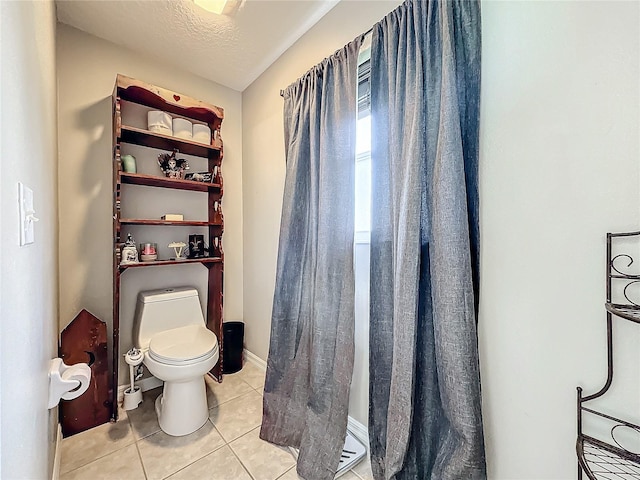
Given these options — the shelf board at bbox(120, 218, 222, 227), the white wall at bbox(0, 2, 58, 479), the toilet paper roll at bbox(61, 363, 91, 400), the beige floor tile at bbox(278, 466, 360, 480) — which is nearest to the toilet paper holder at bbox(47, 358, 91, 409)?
the toilet paper roll at bbox(61, 363, 91, 400)

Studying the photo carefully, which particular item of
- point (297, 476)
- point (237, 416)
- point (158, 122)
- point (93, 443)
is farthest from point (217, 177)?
point (297, 476)

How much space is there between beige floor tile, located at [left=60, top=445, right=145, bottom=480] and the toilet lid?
18.6 inches

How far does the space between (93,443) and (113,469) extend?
29cm

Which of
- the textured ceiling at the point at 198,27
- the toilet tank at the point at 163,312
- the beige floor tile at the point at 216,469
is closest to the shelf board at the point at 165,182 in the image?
the toilet tank at the point at 163,312

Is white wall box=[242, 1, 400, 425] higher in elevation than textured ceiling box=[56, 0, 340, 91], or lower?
lower

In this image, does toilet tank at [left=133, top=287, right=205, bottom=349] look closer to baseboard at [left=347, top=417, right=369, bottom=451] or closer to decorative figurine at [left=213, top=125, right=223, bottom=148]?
decorative figurine at [left=213, top=125, right=223, bottom=148]

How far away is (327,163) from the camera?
56.9 inches

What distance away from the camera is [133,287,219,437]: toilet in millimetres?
1499

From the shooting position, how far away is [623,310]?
0.72 meters

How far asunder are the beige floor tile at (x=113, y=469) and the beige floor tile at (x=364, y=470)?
3.34 ft

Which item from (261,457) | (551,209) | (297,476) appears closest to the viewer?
(551,209)

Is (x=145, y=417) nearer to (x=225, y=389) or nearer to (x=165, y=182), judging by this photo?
(x=225, y=389)

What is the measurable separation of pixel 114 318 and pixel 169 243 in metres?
0.64

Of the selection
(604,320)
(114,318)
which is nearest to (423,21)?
(604,320)
